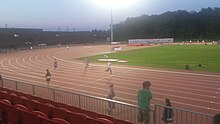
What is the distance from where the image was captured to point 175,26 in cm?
A: 11800

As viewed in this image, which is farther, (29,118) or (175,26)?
(175,26)

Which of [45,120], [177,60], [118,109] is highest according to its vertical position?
[45,120]

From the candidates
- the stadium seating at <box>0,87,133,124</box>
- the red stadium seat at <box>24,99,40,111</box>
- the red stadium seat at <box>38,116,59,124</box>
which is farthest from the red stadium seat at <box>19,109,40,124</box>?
the red stadium seat at <box>24,99,40,111</box>

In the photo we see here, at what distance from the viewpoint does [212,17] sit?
117 meters

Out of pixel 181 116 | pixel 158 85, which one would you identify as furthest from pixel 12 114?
pixel 158 85

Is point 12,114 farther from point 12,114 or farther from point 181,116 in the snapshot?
point 181,116

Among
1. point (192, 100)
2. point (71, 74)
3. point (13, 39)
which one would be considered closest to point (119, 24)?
point (13, 39)

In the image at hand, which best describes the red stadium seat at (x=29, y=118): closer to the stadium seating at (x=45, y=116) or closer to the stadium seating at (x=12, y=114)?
the stadium seating at (x=45, y=116)

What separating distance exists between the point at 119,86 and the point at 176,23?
103371mm

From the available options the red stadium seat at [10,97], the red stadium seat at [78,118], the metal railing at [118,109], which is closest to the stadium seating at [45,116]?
the red stadium seat at [78,118]

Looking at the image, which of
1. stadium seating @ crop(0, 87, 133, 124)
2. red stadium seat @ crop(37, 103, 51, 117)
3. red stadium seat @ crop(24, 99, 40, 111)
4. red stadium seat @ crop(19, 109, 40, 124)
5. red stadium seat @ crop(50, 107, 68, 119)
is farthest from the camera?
red stadium seat @ crop(24, 99, 40, 111)

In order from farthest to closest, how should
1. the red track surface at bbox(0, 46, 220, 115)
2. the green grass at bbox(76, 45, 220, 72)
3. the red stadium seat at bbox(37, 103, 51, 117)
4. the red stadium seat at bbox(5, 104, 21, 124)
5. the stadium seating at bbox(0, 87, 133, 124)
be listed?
the green grass at bbox(76, 45, 220, 72) → the red track surface at bbox(0, 46, 220, 115) → the red stadium seat at bbox(37, 103, 51, 117) → the red stadium seat at bbox(5, 104, 21, 124) → the stadium seating at bbox(0, 87, 133, 124)

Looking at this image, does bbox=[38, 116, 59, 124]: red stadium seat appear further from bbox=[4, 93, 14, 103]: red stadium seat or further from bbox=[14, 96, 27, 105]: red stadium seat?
bbox=[4, 93, 14, 103]: red stadium seat

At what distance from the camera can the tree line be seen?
109875mm
